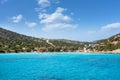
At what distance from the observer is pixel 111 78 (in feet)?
105

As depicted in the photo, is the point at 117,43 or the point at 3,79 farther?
the point at 117,43

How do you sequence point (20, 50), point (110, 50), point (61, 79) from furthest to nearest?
point (20, 50)
point (110, 50)
point (61, 79)

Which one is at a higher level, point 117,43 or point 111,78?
point 117,43

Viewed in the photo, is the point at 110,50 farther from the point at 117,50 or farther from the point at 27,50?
the point at 27,50

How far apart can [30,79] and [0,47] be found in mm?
147108

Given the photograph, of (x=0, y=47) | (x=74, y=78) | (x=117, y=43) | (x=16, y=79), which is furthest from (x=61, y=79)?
(x=0, y=47)

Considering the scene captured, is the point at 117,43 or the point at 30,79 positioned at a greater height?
the point at 117,43

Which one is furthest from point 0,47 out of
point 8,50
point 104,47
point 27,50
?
point 104,47

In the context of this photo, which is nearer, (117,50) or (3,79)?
(3,79)

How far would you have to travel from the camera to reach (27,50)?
185 metres

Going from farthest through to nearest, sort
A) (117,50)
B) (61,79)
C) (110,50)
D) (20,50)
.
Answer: (20,50) → (110,50) → (117,50) → (61,79)

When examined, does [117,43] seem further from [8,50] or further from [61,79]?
[61,79]

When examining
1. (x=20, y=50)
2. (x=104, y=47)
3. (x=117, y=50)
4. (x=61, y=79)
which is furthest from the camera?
(x=20, y=50)

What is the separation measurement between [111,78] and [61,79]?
23.9 ft
